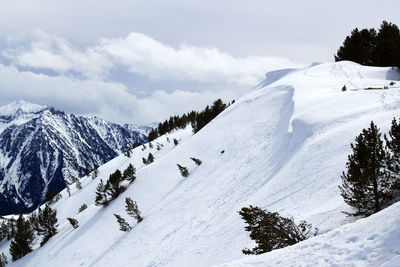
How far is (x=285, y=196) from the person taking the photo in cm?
1391

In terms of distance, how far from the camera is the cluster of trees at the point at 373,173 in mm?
8898

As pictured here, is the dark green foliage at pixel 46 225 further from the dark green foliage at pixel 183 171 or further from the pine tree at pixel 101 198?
the dark green foliage at pixel 183 171

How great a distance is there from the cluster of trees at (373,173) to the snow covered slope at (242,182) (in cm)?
104

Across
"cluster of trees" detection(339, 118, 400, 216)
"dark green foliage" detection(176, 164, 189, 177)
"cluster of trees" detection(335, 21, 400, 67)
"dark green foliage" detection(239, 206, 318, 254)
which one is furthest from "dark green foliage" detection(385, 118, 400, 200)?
"cluster of trees" detection(335, 21, 400, 67)

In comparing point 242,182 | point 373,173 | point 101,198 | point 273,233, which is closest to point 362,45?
point 242,182

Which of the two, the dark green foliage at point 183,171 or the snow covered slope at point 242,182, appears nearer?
the snow covered slope at point 242,182

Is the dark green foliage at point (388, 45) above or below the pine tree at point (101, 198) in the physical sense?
above

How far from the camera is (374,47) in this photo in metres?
42.8

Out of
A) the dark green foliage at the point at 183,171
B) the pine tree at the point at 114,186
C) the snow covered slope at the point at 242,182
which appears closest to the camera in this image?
the snow covered slope at the point at 242,182

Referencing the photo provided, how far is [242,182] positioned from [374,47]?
1488 inches

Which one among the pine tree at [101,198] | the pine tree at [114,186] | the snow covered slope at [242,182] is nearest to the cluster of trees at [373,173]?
the snow covered slope at [242,182]

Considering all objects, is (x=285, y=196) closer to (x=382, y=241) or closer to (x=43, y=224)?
(x=382, y=241)

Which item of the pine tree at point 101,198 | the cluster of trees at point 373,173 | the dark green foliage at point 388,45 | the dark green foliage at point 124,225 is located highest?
the dark green foliage at point 388,45

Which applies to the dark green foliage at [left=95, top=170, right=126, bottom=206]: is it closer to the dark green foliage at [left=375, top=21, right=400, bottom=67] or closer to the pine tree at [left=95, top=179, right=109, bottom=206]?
the pine tree at [left=95, top=179, right=109, bottom=206]
